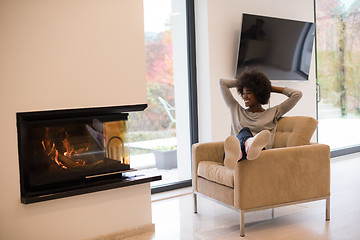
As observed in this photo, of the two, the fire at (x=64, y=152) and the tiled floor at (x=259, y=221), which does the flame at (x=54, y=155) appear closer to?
the fire at (x=64, y=152)

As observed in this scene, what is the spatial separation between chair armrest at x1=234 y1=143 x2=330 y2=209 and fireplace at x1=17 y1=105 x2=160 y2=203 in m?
0.85

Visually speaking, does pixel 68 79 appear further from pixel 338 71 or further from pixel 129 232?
pixel 338 71

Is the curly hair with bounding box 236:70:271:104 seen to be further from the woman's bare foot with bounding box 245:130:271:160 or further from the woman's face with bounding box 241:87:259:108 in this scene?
the woman's bare foot with bounding box 245:130:271:160

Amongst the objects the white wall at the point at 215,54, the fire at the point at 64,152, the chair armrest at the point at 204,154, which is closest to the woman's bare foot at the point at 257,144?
the chair armrest at the point at 204,154

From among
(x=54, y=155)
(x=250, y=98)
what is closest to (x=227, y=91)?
(x=250, y=98)

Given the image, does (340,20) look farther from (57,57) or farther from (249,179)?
(57,57)

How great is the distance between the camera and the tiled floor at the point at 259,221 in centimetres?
295

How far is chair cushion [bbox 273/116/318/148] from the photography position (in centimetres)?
325

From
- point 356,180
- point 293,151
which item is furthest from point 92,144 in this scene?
point 356,180

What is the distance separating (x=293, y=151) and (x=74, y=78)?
1.60 meters

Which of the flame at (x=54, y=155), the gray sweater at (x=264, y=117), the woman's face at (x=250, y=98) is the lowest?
the flame at (x=54, y=155)

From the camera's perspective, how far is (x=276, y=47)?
4.87m

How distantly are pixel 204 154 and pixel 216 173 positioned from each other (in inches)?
14.5

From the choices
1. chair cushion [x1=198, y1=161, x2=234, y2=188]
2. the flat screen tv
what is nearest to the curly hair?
chair cushion [x1=198, y1=161, x2=234, y2=188]
